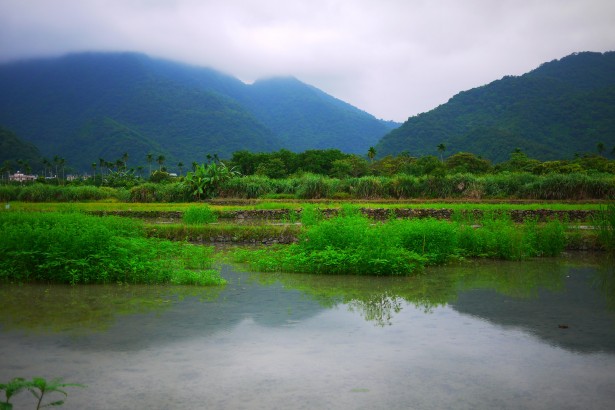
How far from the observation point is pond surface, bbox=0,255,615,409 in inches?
179

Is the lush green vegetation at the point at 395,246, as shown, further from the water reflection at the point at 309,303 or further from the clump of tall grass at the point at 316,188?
the clump of tall grass at the point at 316,188

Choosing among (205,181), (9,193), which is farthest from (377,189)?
(9,193)

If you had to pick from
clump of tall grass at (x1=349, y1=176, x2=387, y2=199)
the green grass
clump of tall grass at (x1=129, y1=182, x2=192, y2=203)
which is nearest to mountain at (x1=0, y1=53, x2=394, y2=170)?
clump of tall grass at (x1=129, y1=182, x2=192, y2=203)

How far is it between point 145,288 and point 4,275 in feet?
9.65

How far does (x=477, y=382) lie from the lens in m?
4.83

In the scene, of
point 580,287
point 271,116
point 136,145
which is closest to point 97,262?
point 580,287

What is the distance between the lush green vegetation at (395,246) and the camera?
10547mm

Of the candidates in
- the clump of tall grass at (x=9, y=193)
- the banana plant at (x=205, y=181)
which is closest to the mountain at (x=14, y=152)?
the clump of tall grass at (x=9, y=193)

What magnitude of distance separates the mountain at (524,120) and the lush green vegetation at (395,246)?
72338 millimetres

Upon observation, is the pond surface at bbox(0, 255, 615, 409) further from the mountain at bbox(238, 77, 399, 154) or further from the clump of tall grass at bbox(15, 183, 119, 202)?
the mountain at bbox(238, 77, 399, 154)

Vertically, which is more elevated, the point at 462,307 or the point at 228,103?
the point at 228,103

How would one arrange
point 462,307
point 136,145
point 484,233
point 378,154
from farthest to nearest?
point 136,145 < point 378,154 < point 484,233 < point 462,307

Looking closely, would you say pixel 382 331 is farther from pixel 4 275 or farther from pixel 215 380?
pixel 4 275

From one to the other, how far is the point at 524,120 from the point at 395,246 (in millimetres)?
90442
